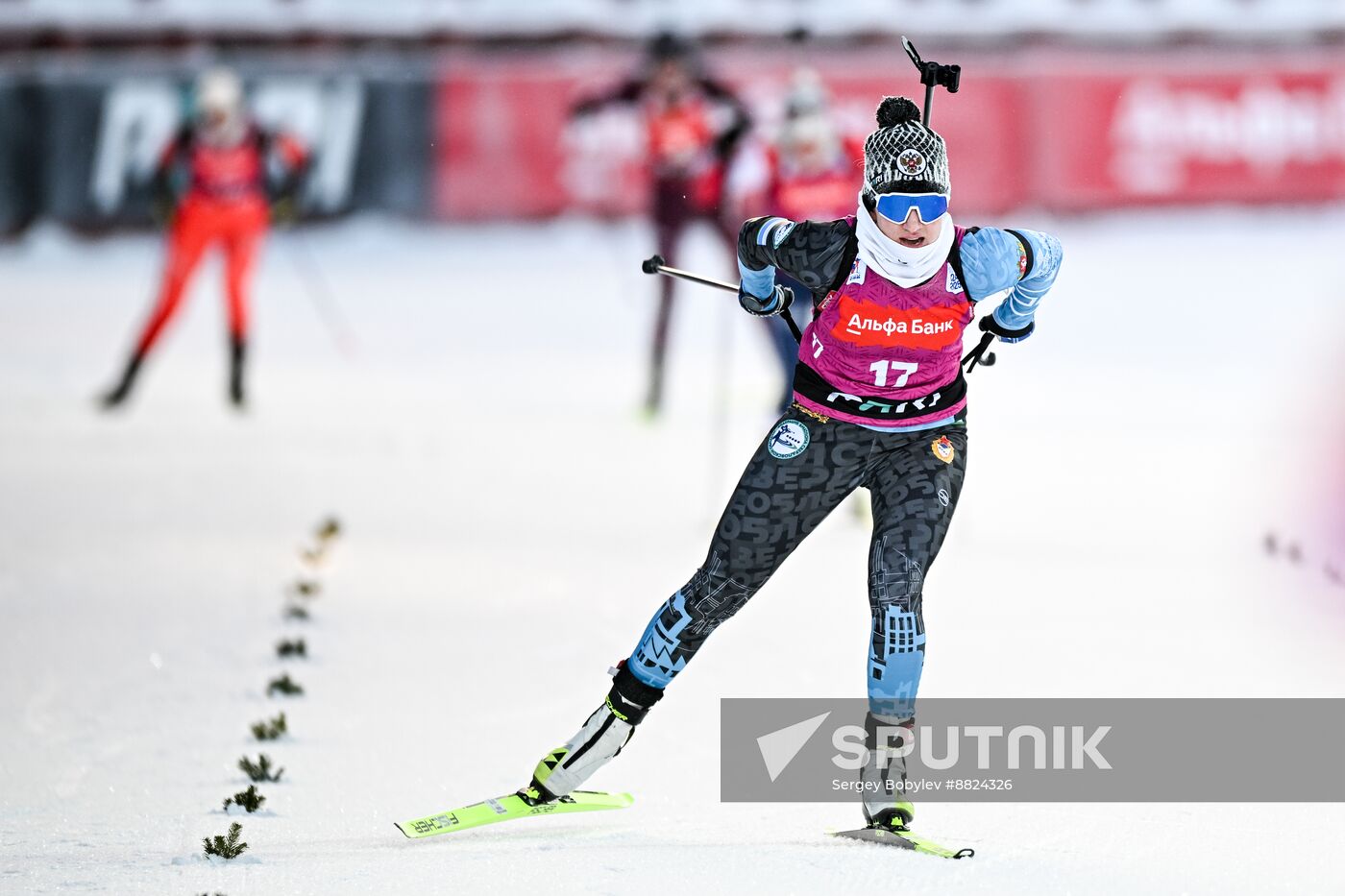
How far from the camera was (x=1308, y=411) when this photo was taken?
13320 mm

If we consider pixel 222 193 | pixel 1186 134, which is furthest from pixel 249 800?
pixel 1186 134

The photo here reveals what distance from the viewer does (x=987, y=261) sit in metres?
4.93

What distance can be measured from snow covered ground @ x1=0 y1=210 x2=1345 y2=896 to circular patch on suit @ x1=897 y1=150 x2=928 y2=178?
164 cm

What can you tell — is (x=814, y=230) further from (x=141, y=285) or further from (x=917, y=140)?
(x=141, y=285)

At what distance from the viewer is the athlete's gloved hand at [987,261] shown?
16.2 feet

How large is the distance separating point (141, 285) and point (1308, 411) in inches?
381

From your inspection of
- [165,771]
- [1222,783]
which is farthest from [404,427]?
[1222,783]

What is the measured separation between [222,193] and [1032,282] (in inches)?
343

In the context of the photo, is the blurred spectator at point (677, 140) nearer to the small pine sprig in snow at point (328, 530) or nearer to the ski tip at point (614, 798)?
the small pine sprig in snow at point (328, 530)

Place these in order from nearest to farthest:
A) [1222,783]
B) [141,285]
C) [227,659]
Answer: [1222,783] < [227,659] < [141,285]

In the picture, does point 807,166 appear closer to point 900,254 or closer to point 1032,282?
point 1032,282

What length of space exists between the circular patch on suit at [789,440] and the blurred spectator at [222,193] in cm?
823

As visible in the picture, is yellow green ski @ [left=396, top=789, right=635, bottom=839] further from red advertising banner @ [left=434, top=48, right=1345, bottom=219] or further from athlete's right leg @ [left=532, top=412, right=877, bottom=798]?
red advertising banner @ [left=434, top=48, right=1345, bottom=219]

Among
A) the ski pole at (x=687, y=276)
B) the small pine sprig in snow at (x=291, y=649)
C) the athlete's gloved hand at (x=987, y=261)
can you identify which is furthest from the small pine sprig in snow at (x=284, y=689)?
the athlete's gloved hand at (x=987, y=261)
